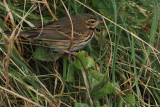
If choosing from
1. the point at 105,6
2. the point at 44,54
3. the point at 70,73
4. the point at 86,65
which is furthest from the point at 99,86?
the point at 105,6

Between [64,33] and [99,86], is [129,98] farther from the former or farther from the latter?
[64,33]

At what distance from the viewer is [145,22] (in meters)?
3.58

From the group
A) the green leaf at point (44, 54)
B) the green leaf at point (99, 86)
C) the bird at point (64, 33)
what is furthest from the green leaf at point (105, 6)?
the green leaf at point (99, 86)

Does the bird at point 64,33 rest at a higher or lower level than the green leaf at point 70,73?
higher

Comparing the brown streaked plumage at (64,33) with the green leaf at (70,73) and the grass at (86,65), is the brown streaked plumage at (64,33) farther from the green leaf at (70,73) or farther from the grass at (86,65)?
the green leaf at (70,73)

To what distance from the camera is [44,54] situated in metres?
3.12

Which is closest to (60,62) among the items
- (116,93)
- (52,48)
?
(52,48)

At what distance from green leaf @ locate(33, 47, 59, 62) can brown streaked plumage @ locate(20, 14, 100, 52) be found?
77mm

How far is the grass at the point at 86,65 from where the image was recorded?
277 centimetres

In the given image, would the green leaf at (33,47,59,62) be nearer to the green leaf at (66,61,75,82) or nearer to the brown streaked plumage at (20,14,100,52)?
the brown streaked plumage at (20,14,100,52)

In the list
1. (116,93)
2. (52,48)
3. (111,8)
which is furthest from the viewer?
(111,8)

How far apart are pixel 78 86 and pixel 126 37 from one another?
97 cm

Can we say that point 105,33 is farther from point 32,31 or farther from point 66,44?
point 32,31

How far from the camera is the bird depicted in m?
3.07
